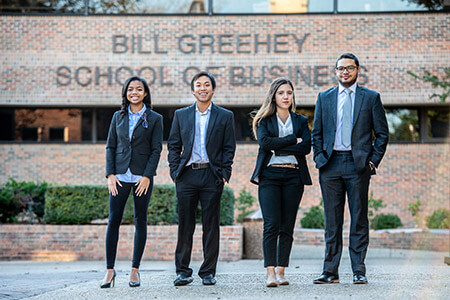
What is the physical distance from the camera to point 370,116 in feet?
22.4

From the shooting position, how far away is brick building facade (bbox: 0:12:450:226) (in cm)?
1720

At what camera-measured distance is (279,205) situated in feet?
22.4

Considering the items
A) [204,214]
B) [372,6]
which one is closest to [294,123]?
[204,214]

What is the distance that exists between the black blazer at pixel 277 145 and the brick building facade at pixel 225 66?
10.3m

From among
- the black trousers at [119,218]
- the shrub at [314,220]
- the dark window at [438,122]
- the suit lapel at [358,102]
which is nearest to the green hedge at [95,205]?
the shrub at [314,220]

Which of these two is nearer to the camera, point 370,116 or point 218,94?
point 370,116

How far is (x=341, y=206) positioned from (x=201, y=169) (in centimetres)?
140

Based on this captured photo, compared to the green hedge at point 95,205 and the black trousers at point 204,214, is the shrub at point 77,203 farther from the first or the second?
the black trousers at point 204,214

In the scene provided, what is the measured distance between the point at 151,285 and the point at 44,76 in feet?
37.9

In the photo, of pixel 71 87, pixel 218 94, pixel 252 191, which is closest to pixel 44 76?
pixel 71 87

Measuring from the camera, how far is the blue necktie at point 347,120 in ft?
22.3

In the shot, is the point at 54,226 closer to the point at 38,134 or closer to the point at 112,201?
the point at 112,201

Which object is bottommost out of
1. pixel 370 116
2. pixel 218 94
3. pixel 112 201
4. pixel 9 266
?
pixel 9 266

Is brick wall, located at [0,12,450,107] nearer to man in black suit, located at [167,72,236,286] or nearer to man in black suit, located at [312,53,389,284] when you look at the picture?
man in black suit, located at [167,72,236,286]
